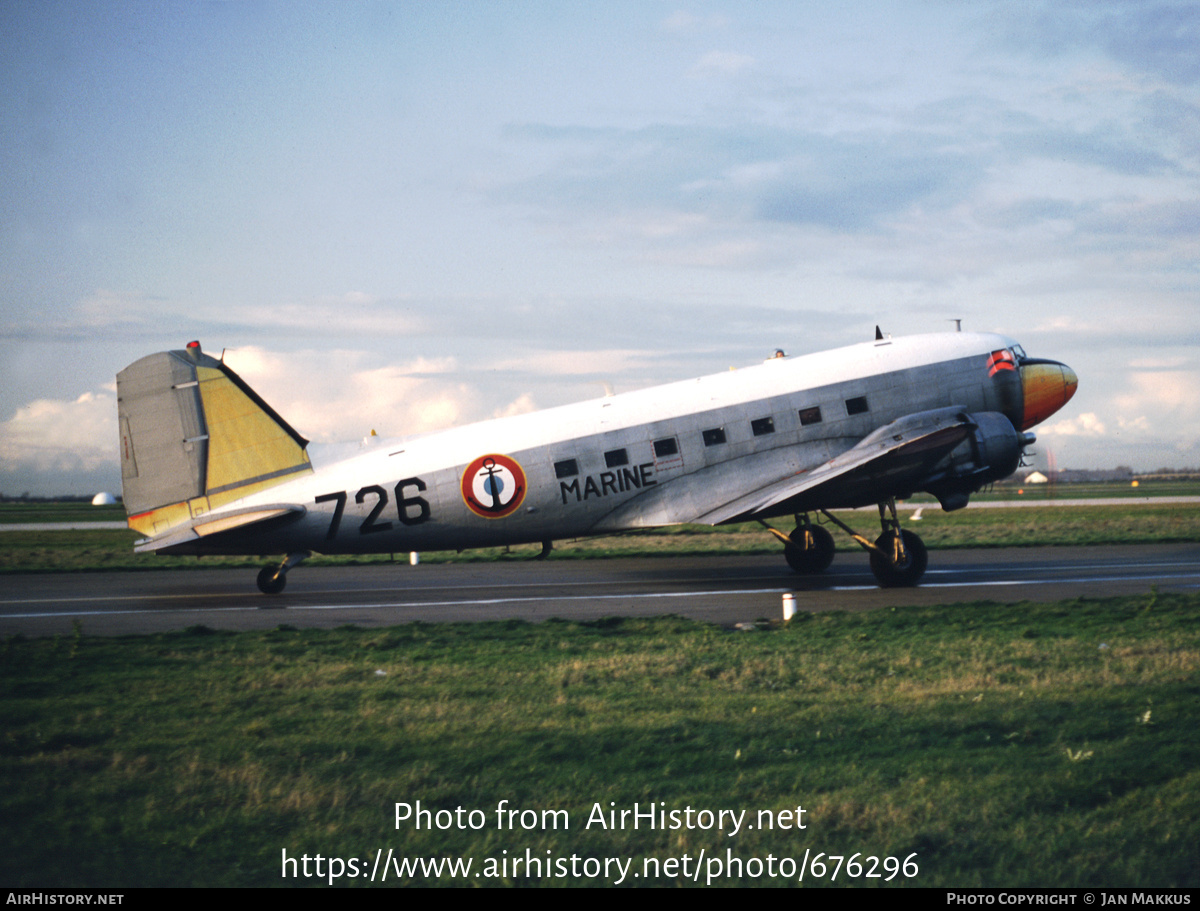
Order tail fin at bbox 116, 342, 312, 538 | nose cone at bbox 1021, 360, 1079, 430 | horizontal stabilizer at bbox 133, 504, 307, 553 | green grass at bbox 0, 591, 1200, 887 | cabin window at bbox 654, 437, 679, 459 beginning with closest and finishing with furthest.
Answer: green grass at bbox 0, 591, 1200, 887
horizontal stabilizer at bbox 133, 504, 307, 553
tail fin at bbox 116, 342, 312, 538
cabin window at bbox 654, 437, 679, 459
nose cone at bbox 1021, 360, 1079, 430

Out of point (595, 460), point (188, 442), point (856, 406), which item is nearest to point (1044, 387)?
point (856, 406)

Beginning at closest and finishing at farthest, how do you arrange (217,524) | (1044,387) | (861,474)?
(217,524)
(861,474)
(1044,387)

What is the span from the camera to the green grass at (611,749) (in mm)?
5969

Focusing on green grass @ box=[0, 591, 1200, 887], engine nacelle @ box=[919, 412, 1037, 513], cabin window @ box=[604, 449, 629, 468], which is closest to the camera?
green grass @ box=[0, 591, 1200, 887]

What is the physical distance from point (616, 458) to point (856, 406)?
5.97m

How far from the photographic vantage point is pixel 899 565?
2019 cm

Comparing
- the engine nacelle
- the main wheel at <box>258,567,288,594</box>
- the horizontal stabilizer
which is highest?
the horizontal stabilizer

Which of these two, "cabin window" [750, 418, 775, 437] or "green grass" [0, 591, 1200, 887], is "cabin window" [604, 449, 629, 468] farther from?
"green grass" [0, 591, 1200, 887]

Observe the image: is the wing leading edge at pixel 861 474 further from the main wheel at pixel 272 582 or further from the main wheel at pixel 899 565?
the main wheel at pixel 272 582

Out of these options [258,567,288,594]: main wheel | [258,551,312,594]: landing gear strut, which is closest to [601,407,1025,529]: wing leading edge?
[258,551,312,594]: landing gear strut

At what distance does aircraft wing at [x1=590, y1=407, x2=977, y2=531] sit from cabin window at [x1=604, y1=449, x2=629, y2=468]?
925mm

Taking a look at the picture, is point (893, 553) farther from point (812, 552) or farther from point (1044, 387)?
point (1044, 387)

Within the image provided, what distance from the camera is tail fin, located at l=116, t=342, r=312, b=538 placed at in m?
19.5
